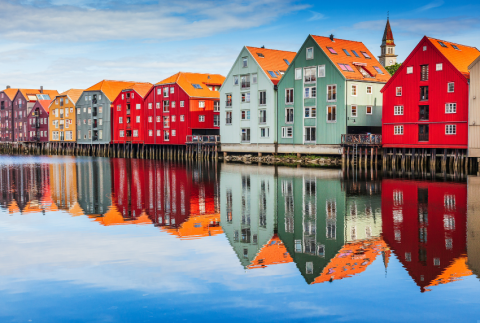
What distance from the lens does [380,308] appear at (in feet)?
38.8

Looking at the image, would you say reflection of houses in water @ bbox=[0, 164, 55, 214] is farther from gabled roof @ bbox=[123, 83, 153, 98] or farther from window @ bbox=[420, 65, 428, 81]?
gabled roof @ bbox=[123, 83, 153, 98]

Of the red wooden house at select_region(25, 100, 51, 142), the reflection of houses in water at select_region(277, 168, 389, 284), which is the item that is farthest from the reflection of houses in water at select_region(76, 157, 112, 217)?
the red wooden house at select_region(25, 100, 51, 142)

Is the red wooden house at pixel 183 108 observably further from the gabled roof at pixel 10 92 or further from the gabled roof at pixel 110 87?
the gabled roof at pixel 10 92

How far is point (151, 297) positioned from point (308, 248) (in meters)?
6.50

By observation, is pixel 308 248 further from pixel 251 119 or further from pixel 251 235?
pixel 251 119

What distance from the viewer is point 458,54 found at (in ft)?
185

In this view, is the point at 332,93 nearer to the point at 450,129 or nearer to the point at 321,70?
the point at 321,70

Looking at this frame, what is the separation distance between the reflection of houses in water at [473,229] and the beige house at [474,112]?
16.7 meters

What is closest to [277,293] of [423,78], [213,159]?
[423,78]

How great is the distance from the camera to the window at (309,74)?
64.8 m

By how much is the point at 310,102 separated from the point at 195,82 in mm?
28484

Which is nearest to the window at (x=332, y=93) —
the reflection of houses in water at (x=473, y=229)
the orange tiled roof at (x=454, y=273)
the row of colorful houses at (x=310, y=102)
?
the row of colorful houses at (x=310, y=102)

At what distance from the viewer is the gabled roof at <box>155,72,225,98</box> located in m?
85.1

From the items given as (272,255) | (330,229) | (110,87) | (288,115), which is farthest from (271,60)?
(272,255)
